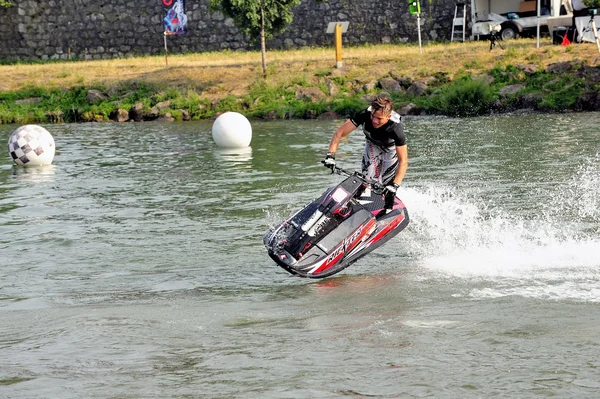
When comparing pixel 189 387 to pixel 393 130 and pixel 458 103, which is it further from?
pixel 458 103

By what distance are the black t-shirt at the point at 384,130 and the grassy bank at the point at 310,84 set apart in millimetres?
19114

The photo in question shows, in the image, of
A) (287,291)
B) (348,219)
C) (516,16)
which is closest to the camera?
(287,291)

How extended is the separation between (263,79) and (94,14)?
15.5 metres

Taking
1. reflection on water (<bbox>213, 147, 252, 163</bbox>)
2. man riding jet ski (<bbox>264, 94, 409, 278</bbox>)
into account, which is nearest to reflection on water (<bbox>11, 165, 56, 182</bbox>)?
reflection on water (<bbox>213, 147, 252, 163</bbox>)

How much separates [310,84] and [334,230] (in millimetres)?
23950

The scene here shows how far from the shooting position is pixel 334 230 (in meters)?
9.69

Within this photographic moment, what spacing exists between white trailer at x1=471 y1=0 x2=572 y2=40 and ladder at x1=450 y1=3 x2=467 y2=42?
1.13 m

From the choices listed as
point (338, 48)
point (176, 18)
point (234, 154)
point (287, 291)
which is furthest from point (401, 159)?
point (176, 18)

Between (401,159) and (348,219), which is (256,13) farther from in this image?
(348,219)

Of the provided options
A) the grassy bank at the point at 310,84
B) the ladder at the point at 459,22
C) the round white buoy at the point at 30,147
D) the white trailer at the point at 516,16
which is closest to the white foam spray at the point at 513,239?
the round white buoy at the point at 30,147

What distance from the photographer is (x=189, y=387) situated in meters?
6.64

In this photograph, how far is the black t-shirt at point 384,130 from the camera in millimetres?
10453

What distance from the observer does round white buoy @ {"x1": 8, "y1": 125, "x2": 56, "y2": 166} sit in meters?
20.3

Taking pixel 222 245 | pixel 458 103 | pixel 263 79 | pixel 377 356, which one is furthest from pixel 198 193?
pixel 263 79
